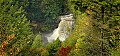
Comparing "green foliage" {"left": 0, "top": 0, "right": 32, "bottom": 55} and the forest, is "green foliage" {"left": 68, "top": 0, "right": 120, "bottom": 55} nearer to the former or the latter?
the forest

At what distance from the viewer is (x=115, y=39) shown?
45.2 ft

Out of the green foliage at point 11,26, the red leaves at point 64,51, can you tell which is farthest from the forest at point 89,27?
the red leaves at point 64,51

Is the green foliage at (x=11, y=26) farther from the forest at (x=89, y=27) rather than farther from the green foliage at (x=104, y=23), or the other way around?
the green foliage at (x=104, y=23)

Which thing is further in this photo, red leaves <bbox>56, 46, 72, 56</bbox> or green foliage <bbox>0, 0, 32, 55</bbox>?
red leaves <bbox>56, 46, 72, 56</bbox>

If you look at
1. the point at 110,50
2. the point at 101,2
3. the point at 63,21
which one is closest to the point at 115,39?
the point at 110,50

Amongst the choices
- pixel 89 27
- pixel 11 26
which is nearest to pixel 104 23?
pixel 89 27

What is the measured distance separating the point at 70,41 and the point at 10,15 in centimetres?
736

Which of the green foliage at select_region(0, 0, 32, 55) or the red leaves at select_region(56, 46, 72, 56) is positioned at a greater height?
the green foliage at select_region(0, 0, 32, 55)

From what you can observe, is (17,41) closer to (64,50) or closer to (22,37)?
(22,37)

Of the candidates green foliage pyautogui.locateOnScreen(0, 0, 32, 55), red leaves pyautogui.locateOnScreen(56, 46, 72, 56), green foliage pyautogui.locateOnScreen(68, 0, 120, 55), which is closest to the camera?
green foliage pyautogui.locateOnScreen(68, 0, 120, 55)

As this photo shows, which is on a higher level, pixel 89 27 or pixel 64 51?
pixel 89 27

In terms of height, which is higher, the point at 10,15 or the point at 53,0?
the point at 10,15

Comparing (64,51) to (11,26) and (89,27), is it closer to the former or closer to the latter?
(89,27)

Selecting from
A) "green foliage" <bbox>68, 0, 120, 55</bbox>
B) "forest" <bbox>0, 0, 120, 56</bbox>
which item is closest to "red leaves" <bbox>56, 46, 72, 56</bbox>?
"forest" <bbox>0, 0, 120, 56</bbox>
